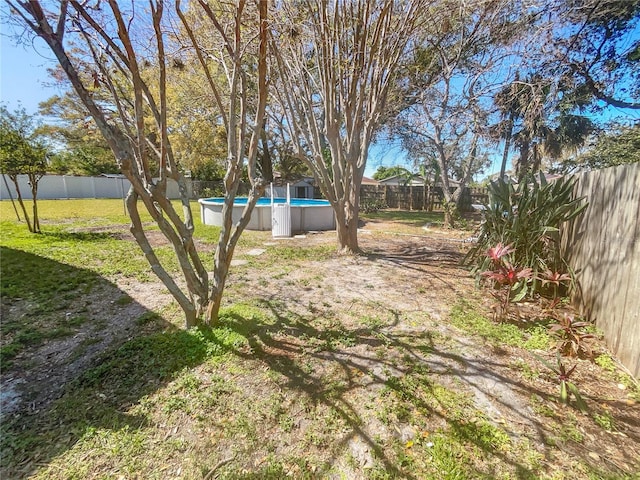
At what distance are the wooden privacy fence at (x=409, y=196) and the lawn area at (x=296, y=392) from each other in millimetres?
16241

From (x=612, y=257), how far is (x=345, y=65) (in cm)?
429

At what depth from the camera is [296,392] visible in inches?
85.4

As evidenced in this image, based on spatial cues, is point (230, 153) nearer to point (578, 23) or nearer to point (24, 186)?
point (578, 23)

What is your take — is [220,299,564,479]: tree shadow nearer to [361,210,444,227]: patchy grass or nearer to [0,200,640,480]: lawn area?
[0,200,640,480]: lawn area

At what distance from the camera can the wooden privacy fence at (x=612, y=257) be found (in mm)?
2418

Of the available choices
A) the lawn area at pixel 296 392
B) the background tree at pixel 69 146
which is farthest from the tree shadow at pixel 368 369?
the background tree at pixel 69 146

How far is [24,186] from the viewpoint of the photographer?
20297 millimetres

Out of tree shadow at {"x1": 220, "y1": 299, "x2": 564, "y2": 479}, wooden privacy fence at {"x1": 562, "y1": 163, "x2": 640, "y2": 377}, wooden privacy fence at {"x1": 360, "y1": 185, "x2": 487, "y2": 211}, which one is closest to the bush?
wooden privacy fence at {"x1": 360, "y1": 185, "x2": 487, "y2": 211}

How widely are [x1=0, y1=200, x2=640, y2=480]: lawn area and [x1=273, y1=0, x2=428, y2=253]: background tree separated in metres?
2.81

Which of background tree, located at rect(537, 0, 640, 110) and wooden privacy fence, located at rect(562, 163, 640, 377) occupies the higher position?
background tree, located at rect(537, 0, 640, 110)

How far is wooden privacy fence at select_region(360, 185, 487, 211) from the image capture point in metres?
19.4

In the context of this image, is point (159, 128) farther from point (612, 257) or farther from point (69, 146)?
point (69, 146)

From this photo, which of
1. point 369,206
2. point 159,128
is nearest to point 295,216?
point 159,128

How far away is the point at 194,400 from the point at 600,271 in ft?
13.5
